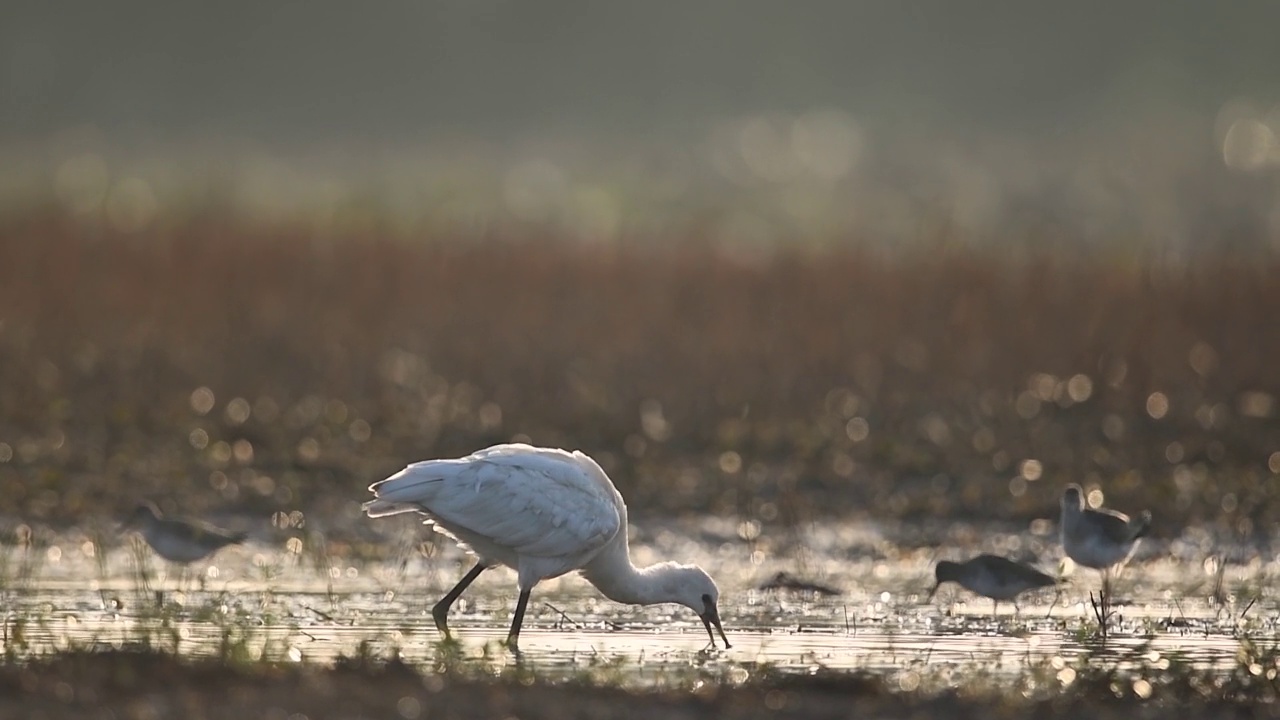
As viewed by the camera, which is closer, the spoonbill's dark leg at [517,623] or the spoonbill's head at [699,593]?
the spoonbill's dark leg at [517,623]

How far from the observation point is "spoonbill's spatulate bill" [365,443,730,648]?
8.38m

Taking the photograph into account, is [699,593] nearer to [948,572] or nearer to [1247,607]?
[948,572]

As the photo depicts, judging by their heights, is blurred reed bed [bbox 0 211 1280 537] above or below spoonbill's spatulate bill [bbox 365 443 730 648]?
above

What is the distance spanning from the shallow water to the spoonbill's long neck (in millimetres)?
146

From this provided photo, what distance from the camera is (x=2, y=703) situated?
6.34 m

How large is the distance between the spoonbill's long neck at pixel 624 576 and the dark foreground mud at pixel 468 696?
1458 millimetres

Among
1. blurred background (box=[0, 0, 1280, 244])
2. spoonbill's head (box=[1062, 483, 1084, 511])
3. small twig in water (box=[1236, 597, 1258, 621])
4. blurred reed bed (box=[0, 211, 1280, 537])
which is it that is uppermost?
blurred background (box=[0, 0, 1280, 244])

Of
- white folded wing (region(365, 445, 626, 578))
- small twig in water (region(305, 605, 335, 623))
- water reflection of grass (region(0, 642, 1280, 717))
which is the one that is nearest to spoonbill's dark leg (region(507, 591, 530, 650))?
white folded wing (region(365, 445, 626, 578))

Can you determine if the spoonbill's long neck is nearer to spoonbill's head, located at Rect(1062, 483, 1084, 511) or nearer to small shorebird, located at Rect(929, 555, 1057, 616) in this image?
small shorebird, located at Rect(929, 555, 1057, 616)

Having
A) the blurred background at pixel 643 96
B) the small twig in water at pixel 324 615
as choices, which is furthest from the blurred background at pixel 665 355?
the blurred background at pixel 643 96

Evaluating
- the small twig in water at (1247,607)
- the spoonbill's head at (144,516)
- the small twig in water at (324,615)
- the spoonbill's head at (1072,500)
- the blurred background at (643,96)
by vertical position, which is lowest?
the small twig in water at (324,615)

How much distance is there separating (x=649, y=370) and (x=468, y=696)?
8558 millimetres

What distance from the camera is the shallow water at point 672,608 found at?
7.68m

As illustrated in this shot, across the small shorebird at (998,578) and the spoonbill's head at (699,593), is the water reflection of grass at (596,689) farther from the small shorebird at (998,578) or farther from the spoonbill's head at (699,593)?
the small shorebird at (998,578)
